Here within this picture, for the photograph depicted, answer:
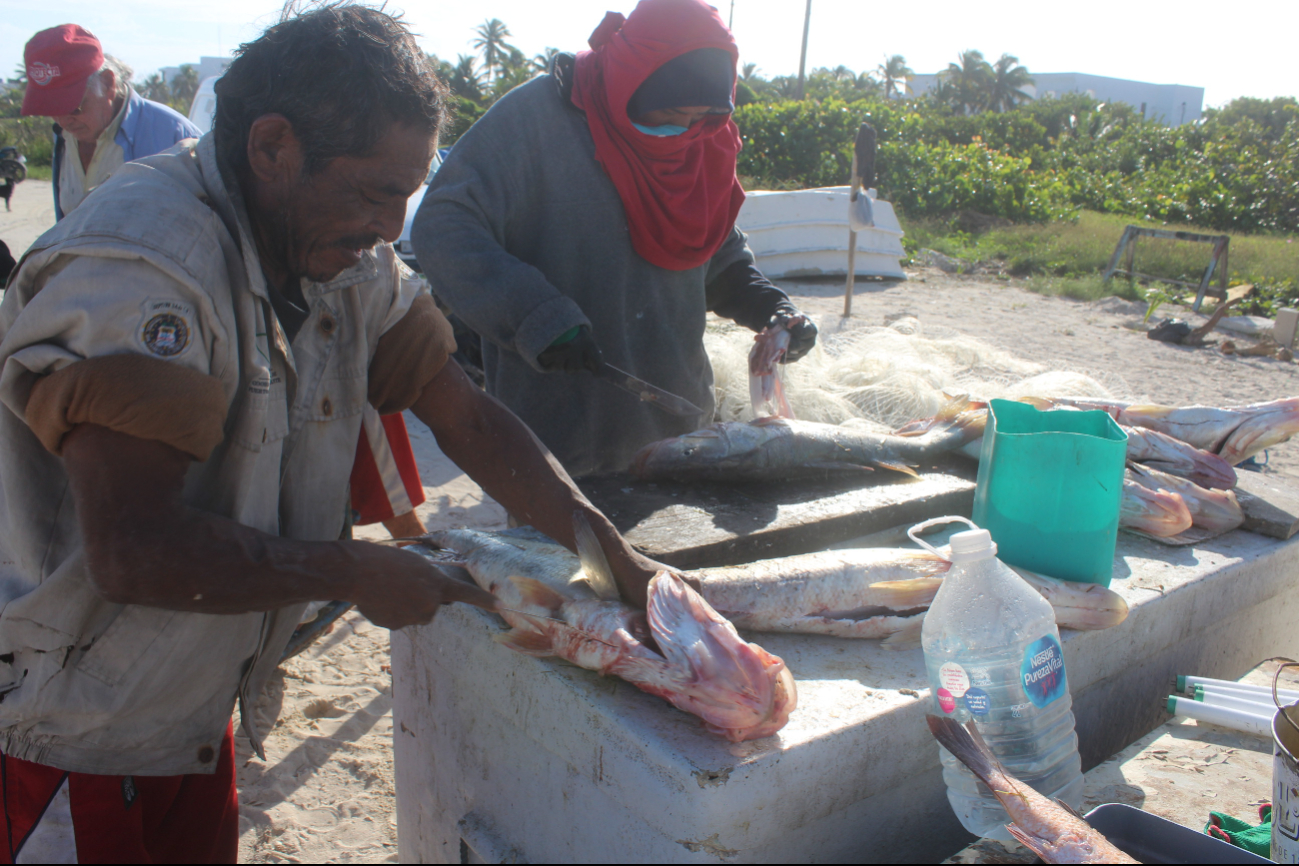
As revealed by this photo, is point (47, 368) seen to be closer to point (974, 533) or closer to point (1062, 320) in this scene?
point (974, 533)

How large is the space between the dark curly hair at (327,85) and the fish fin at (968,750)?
4.82ft

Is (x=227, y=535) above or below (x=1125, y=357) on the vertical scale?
above

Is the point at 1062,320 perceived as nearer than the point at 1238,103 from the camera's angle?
Yes

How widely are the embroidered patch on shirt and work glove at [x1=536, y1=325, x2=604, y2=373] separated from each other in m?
1.29

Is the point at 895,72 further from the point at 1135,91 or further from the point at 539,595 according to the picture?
the point at 539,595

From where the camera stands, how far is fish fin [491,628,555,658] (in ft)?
6.03

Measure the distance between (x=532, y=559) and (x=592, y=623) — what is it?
1.19 ft

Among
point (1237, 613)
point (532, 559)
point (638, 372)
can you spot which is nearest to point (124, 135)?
point (638, 372)

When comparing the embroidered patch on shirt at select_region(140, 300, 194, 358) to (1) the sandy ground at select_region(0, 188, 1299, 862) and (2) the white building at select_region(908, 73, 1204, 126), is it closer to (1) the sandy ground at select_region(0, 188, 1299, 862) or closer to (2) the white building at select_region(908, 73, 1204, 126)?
(1) the sandy ground at select_region(0, 188, 1299, 862)

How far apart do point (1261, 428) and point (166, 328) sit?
12.1ft

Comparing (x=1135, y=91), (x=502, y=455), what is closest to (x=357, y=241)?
(x=502, y=455)

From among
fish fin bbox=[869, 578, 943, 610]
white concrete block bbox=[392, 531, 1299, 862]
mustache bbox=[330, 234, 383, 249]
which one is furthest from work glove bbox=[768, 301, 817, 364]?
mustache bbox=[330, 234, 383, 249]

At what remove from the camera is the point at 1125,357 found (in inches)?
378

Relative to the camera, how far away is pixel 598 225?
9.93 ft
